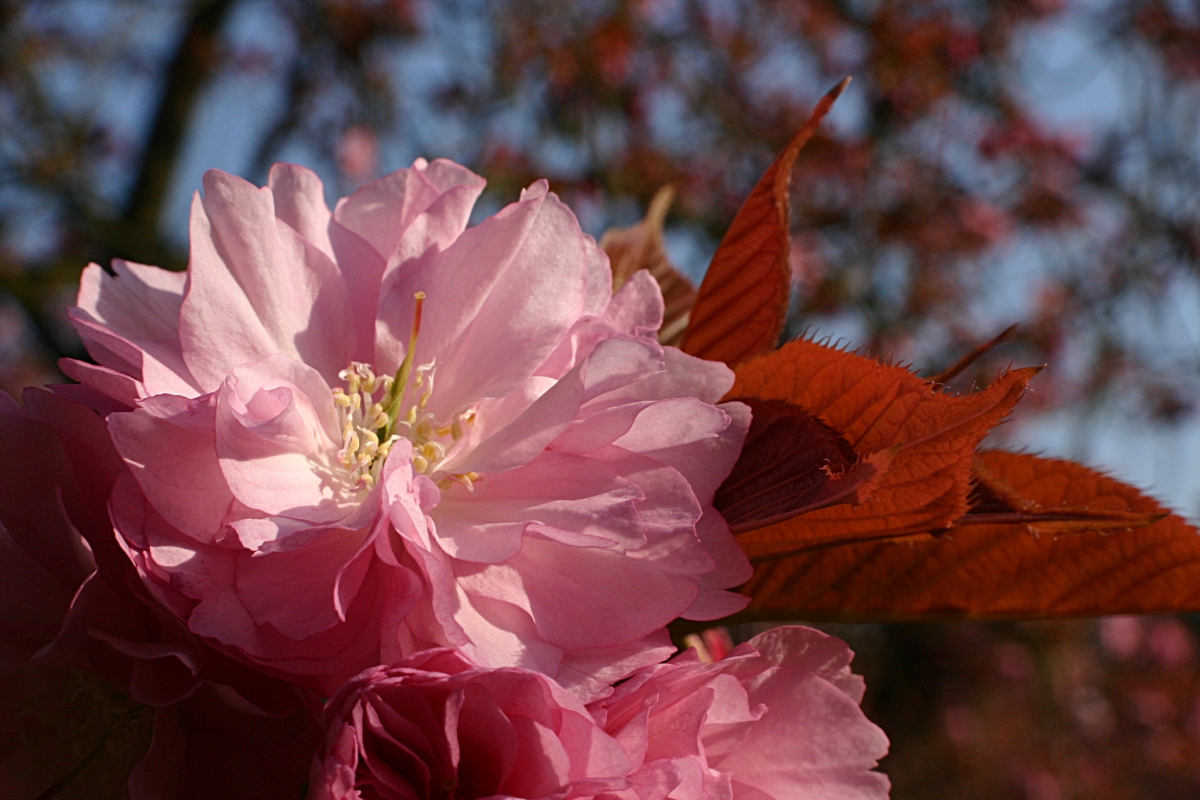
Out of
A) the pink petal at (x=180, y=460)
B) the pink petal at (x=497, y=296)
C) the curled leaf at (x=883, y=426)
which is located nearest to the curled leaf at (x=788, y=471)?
the curled leaf at (x=883, y=426)

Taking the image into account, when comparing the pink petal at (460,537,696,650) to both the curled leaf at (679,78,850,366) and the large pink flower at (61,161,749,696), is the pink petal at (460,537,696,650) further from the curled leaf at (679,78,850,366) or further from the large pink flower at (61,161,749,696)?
the curled leaf at (679,78,850,366)

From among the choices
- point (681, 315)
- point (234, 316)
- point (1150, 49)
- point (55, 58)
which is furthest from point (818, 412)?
point (1150, 49)

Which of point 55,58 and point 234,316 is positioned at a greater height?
point 234,316

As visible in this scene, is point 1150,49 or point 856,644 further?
point 1150,49

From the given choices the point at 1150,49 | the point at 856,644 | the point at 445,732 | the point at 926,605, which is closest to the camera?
the point at 445,732

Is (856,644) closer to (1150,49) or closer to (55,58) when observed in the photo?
(1150,49)

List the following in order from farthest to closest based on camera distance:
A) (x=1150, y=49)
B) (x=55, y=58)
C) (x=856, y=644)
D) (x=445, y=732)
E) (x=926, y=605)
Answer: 1. (x=1150, y=49)
2. (x=55, y=58)
3. (x=856, y=644)
4. (x=926, y=605)
5. (x=445, y=732)

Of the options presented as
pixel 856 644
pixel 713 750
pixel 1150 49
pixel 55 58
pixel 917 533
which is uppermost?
pixel 1150 49

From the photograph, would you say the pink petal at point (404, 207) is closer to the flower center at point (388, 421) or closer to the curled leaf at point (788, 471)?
the flower center at point (388, 421)
